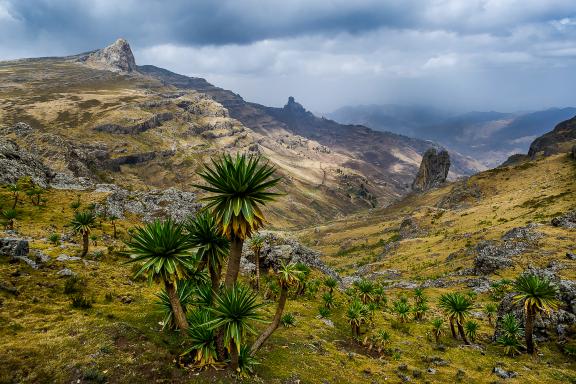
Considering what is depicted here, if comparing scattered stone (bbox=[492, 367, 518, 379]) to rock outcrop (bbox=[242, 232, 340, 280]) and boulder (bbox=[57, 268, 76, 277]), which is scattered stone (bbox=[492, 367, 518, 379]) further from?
boulder (bbox=[57, 268, 76, 277])

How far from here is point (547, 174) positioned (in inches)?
5669

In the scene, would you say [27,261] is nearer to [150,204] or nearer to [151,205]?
[151,205]

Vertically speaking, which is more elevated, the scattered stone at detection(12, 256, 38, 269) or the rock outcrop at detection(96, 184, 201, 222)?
the rock outcrop at detection(96, 184, 201, 222)

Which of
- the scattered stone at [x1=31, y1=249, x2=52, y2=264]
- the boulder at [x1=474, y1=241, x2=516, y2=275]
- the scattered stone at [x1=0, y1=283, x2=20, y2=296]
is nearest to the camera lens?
the scattered stone at [x1=0, y1=283, x2=20, y2=296]

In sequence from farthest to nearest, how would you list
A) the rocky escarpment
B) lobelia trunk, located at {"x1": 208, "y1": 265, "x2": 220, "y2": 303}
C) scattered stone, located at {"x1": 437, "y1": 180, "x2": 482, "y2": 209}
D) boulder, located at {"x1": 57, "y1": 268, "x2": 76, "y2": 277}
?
scattered stone, located at {"x1": 437, "y1": 180, "x2": 482, "y2": 209} → the rocky escarpment → boulder, located at {"x1": 57, "y1": 268, "x2": 76, "y2": 277} → lobelia trunk, located at {"x1": 208, "y1": 265, "x2": 220, "y2": 303}

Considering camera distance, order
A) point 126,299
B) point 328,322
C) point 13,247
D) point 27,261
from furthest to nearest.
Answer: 1. point 328,322
2. point 27,261
3. point 13,247
4. point 126,299

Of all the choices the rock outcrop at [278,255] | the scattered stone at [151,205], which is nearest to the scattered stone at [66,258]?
the rock outcrop at [278,255]

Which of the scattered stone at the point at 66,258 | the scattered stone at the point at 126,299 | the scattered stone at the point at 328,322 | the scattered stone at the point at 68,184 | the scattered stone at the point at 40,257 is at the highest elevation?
the scattered stone at the point at 68,184

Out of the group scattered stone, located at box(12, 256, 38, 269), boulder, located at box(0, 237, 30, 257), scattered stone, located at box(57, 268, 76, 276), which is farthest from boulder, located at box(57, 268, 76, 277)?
boulder, located at box(0, 237, 30, 257)

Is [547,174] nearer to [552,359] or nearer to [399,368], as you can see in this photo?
[552,359]

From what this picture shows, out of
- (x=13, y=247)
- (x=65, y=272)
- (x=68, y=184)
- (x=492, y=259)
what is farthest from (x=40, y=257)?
(x=492, y=259)

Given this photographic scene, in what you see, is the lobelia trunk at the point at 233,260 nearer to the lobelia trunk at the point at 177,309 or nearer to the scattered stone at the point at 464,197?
the lobelia trunk at the point at 177,309

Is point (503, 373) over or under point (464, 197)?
under

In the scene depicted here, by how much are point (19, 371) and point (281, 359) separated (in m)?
20.4
